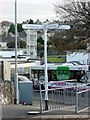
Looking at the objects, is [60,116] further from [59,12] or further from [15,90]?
[59,12]

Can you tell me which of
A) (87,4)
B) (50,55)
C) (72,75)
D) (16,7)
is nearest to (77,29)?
(87,4)

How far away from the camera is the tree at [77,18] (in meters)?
15.8

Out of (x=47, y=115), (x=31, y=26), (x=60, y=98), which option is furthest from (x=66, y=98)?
(x=31, y=26)

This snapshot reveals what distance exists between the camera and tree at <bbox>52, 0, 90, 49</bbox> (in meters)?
15.8

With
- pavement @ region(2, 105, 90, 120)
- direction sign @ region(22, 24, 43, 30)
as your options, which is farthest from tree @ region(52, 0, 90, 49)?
pavement @ region(2, 105, 90, 120)

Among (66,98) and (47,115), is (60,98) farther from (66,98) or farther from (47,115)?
(47,115)

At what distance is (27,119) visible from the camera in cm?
1026

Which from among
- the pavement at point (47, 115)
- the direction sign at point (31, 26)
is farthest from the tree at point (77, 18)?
the pavement at point (47, 115)

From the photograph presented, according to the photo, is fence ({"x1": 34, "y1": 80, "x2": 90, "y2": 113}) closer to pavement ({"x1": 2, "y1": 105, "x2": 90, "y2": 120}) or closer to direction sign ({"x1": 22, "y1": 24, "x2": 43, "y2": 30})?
pavement ({"x1": 2, "y1": 105, "x2": 90, "y2": 120})

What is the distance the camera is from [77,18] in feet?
55.5

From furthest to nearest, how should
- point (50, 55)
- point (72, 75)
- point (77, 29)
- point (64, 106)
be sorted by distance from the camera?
point (50, 55)
point (72, 75)
point (77, 29)
point (64, 106)

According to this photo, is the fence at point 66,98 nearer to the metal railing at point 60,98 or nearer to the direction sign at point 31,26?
the metal railing at point 60,98

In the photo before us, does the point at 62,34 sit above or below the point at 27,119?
above

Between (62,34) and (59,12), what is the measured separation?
2.42 metres
